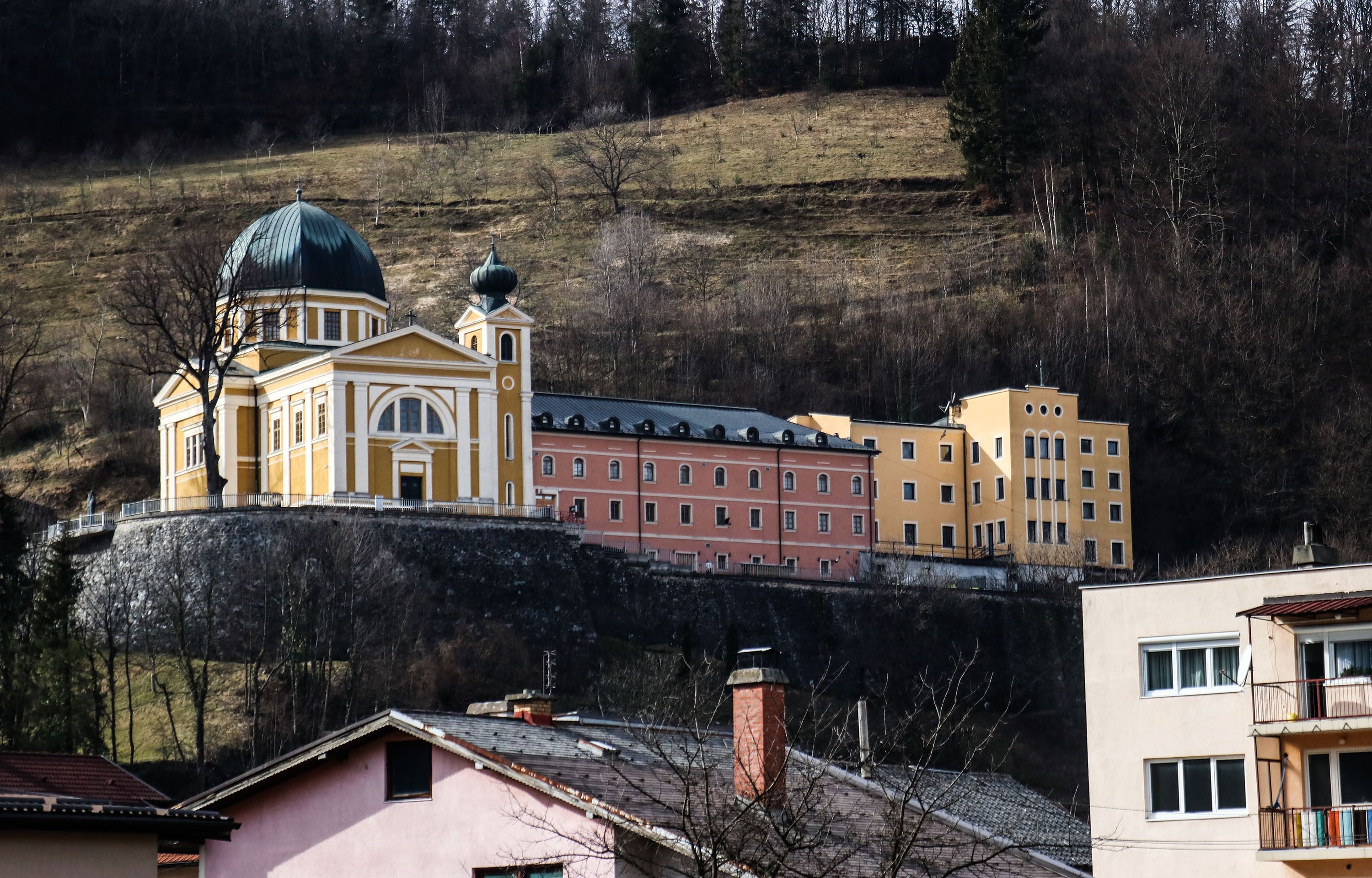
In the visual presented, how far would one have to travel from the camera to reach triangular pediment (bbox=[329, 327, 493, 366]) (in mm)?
79688

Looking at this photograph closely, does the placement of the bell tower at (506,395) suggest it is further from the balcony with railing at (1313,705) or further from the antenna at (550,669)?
the balcony with railing at (1313,705)

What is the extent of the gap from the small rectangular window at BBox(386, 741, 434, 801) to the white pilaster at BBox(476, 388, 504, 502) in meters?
54.5

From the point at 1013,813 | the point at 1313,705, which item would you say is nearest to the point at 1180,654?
the point at 1313,705

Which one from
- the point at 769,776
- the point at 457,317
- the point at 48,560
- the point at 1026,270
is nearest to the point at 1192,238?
the point at 1026,270

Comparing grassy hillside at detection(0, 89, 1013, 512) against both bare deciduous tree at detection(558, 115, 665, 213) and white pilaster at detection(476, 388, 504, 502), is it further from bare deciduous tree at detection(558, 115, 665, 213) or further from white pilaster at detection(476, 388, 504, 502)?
white pilaster at detection(476, 388, 504, 502)

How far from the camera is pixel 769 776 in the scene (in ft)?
81.6

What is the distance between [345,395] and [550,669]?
11.8 m

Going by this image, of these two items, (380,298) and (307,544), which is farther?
(380,298)

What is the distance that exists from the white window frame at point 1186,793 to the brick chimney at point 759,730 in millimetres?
11781

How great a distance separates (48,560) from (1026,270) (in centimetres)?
6604

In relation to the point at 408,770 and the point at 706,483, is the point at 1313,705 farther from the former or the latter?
the point at 706,483

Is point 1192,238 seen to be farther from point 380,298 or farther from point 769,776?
point 769,776

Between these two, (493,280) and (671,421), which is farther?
(671,421)

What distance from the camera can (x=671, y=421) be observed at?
93.0m
